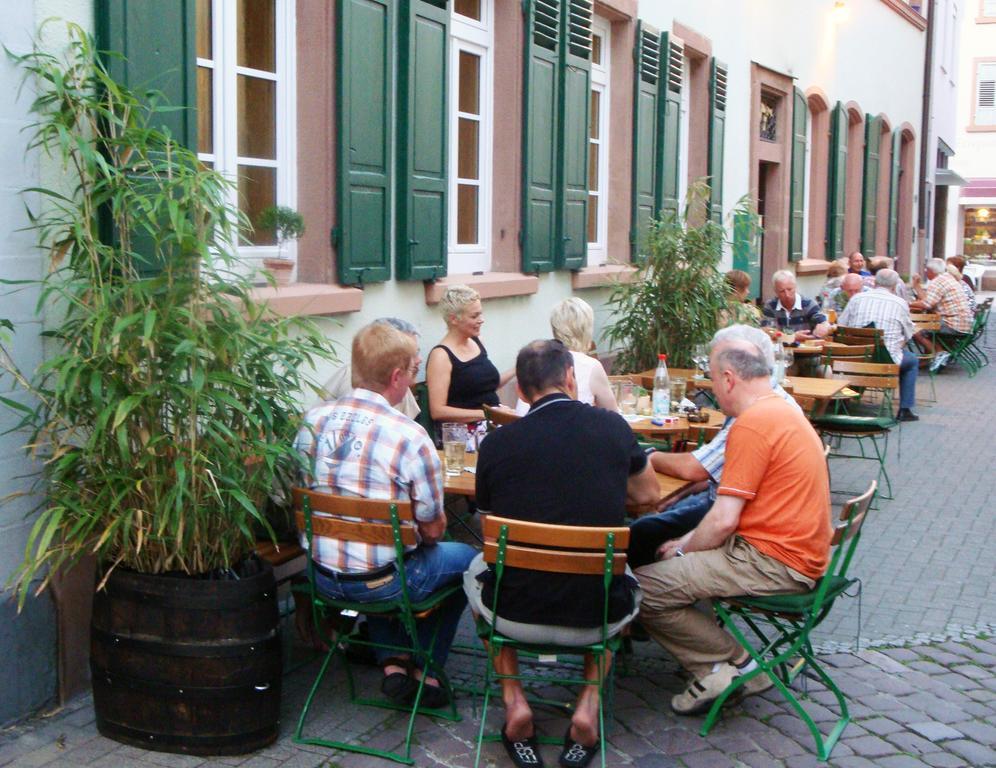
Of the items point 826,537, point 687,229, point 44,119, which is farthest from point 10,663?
point 687,229

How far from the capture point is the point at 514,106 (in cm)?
892

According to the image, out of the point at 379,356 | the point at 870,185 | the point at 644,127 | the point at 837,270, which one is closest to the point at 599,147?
the point at 644,127

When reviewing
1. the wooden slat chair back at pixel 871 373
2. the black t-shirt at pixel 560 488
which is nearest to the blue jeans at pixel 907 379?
the wooden slat chair back at pixel 871 373

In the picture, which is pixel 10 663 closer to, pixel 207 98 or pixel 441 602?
pixel 441 602

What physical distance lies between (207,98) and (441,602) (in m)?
2.67

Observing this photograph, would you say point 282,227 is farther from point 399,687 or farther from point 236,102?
point 399,687

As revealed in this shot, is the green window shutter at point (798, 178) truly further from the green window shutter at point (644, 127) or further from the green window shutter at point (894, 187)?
the green window shutter at point (894, 187)

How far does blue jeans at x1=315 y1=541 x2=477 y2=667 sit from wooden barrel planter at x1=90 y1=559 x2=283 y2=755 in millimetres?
286

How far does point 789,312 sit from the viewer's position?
1245 centimetres

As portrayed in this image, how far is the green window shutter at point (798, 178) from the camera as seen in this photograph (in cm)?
1634

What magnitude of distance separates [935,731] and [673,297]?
505 centimetres

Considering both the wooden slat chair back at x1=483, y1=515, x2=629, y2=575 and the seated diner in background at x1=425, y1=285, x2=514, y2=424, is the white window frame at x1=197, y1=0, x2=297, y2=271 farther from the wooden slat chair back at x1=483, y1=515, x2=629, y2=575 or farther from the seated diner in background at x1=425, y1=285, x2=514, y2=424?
the wooden slat chair back at x1=483, y1=515, x2=629, y2=575

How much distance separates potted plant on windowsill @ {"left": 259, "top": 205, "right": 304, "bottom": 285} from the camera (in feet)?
21.0

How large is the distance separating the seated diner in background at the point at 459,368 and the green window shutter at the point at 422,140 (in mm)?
320
